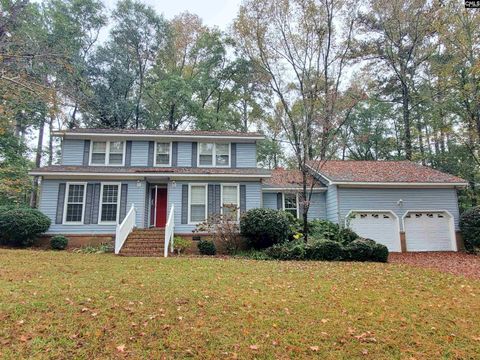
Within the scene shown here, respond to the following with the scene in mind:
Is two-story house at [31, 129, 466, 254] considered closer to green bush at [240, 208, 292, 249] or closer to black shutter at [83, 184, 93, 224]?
black shutter at [83, 184, 93, 224]

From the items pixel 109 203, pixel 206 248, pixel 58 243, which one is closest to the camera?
pixel 206 248

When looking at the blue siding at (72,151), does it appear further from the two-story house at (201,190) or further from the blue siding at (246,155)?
the blue siding at (246,155)

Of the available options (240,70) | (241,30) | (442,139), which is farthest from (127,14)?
(442,139)

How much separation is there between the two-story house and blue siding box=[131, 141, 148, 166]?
0.16 ft

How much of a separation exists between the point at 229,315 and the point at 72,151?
13382mm

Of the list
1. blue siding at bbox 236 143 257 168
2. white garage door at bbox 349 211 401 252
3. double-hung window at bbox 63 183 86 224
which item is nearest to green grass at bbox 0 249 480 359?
double-hung window at bbox 63 183 86 224

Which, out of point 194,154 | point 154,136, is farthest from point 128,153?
point 194,154

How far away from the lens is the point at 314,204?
53.1 feet

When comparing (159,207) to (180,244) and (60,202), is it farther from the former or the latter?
(60,202)

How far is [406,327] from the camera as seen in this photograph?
180 inches

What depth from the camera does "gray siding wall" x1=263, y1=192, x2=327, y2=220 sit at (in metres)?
16.0

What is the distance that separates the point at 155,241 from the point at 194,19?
887 inches

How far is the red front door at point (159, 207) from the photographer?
14.5 m

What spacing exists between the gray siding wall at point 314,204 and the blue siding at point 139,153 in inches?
255
